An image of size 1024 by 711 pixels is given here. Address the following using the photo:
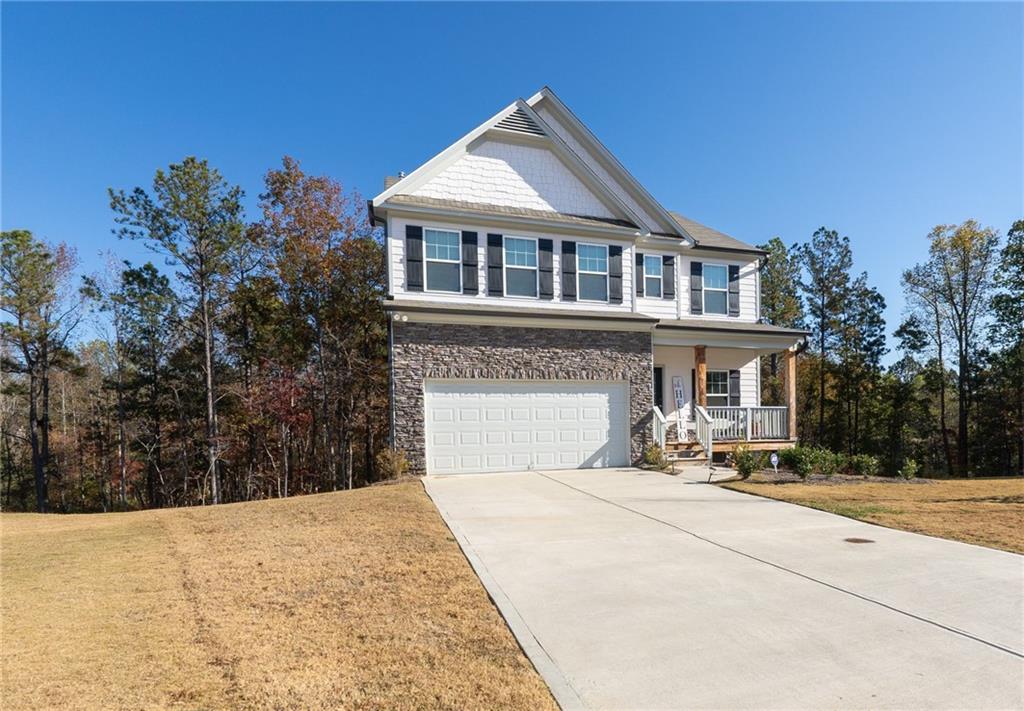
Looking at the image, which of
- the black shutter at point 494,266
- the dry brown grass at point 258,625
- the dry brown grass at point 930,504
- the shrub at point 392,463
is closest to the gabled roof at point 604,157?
the black shutter at point 494,266

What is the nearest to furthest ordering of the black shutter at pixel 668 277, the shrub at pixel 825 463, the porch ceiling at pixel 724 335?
the shrub at pixel 825 463 < the porch ceiling at pixel 724 335 < the black shutter at pixel 668 277

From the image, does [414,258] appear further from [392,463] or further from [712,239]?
[712,239]

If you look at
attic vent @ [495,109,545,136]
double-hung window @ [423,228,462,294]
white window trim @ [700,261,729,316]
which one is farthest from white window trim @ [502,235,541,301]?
white window trim @ [700,261,729,316]

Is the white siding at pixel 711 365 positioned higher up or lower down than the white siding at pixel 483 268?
lower down

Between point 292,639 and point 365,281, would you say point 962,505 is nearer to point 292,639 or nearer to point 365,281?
point 292,639

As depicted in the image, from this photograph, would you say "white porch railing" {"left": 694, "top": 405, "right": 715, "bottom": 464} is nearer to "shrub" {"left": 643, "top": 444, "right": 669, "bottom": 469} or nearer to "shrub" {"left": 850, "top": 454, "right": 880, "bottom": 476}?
"shrub" {"left": 643, "top": 444, "right": 669, "bottom": 469}

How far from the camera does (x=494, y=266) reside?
1393 centimetres

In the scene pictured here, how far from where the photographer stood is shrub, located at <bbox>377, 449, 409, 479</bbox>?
39.5 ft

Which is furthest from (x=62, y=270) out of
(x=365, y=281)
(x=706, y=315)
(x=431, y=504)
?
(x=706, y=315)

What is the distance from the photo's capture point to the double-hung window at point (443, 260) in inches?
529

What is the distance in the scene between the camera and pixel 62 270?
66.4 feet

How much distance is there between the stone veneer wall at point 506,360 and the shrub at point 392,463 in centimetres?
20

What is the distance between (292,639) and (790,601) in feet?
14.0

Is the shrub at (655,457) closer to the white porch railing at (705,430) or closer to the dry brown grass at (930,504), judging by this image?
the white porch railing at (705,430)
